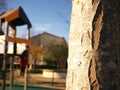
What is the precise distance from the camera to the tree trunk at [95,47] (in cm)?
227

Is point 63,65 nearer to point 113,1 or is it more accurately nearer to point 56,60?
point 56,60

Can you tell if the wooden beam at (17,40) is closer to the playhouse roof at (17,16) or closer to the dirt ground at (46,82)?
the playhouse roof at (17,16)

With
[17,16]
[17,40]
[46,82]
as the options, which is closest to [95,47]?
[17,40]

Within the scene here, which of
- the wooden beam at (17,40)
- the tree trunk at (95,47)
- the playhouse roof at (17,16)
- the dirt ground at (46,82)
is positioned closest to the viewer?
the tree trunk at (95,47)

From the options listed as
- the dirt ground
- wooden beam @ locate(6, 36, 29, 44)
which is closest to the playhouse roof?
wooden beam @ locate(6, 36, 29, 44)

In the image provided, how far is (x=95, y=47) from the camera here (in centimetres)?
230

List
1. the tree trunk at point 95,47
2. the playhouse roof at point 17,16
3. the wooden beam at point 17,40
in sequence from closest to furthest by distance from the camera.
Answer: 1. the tree trunk at point 95,47
2. the wooden beam at point 17,40
3. the playhouse roof at point 17,16

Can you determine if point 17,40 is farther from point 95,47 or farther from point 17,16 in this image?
point 95,47

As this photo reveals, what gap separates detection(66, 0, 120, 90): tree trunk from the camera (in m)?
2.27

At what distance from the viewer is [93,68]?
229 centimetres

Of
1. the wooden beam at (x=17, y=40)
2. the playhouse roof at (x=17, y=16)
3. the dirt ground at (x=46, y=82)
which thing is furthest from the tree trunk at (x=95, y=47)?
the dirt ground at (x=46, y=82)

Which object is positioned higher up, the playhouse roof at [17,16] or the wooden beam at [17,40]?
the playhouse roof at [17,16]

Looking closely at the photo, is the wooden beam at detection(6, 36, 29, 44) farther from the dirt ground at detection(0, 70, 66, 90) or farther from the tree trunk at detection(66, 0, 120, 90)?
the tree trunk at detection(66, 0, 120, 90)

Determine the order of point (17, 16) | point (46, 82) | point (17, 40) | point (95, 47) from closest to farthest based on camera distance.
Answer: point (95, 47) < point (17, 40) < point (17, 16) < point (46, 82)
